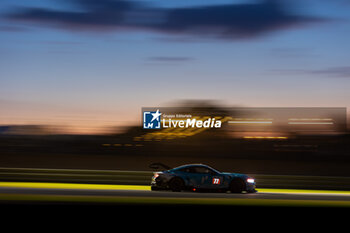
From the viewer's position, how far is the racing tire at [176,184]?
1705cm

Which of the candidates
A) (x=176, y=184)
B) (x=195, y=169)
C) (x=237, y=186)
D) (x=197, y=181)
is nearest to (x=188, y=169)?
(x=195, y=169)

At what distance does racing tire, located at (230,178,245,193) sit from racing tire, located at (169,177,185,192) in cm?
177

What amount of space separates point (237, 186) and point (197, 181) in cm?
144

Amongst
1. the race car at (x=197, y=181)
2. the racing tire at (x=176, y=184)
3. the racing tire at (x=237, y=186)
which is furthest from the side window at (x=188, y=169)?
the racing tire at (x=237, y=186)

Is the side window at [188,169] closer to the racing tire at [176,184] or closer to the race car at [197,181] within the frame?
the race car at [197,181]

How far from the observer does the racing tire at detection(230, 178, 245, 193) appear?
1755 centimetres

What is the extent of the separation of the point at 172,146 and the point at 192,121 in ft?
10.7

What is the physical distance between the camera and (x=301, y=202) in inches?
551

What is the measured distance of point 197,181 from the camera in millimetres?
17328

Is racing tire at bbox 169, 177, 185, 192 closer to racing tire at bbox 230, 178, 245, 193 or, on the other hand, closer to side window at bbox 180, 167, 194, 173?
side window at bbox 180, 167, 194, 173

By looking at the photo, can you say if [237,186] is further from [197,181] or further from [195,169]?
[195,169]

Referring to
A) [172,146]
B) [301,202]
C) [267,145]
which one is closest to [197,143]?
[172,146]

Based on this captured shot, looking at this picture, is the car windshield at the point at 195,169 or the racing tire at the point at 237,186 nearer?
the car windshield at the point at 195,169

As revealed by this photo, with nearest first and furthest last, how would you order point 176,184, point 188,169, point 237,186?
point 176,184 → point 188,169 → point 237,186
